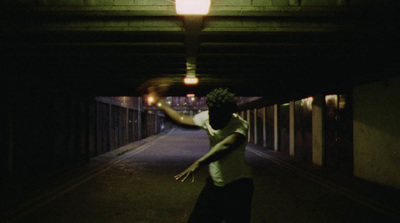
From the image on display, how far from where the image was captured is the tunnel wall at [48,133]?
1047cm

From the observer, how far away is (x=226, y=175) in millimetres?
3283

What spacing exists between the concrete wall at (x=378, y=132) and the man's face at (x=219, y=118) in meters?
7.64

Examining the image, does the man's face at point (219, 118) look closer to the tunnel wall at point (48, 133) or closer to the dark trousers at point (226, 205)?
the dark trousers at point (226, 205)

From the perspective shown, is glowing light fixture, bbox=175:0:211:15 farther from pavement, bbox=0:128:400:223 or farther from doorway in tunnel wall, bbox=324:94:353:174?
doorway in tunnel wall, bbox=324:94:353:174

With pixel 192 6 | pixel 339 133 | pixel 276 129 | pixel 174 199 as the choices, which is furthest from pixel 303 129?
pixel 192 6

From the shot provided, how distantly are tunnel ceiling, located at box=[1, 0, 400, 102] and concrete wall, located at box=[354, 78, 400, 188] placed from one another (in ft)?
1.52

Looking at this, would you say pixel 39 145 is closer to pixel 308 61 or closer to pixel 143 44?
pixel 143 44

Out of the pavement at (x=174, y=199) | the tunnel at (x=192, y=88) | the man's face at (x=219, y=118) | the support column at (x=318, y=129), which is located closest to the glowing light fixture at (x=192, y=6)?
the tunnel at (x=192, y=88)

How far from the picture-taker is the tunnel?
21.0 ft

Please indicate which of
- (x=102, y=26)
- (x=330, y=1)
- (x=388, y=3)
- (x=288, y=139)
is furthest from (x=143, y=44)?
(x=288, y=139)

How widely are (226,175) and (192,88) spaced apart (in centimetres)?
1359

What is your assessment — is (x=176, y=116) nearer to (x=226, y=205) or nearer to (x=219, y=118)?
(x=219, y=118)

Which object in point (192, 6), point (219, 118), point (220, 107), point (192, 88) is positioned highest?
point (192, 6)

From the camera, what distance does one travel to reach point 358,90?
1132 centimetres
